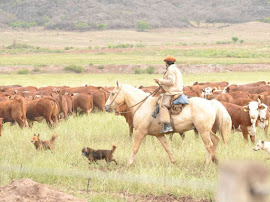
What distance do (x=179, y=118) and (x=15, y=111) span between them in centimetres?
600

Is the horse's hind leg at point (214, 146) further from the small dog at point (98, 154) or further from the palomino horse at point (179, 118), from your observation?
the small dog at point (98, 154)

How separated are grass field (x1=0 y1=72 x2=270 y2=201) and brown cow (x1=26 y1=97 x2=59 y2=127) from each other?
28 cm

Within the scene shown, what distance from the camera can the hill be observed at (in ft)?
392

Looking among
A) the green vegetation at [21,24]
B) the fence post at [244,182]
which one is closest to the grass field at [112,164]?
the fence post at [244,182]

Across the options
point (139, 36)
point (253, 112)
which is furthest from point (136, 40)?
point (253, 112)

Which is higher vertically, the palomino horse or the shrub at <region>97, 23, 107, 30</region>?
the palomino horse

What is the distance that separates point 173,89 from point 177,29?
116586 mm

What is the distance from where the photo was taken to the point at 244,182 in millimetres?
1812

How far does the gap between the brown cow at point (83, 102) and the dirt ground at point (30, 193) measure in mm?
11146

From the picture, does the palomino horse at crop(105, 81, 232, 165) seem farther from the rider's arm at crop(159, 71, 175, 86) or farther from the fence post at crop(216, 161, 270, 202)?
the fence post at crop(216, 161, 270, 202)

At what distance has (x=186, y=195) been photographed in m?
6.79

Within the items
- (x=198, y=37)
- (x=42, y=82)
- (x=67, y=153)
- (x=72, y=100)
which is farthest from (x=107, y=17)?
(x=67, y=153)

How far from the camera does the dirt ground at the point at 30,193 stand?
568 cm

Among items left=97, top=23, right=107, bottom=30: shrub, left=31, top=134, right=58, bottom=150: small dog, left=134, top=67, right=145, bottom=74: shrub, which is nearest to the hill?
left=97, top=23, right=107, bottom=30: shrub
